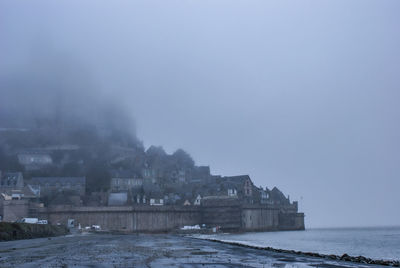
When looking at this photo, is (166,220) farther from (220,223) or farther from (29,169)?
(29,169)

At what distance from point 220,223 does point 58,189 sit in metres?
37.3

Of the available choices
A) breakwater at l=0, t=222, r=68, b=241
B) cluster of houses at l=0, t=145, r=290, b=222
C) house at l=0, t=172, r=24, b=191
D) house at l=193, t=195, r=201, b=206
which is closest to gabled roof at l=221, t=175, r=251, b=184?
cluster of houses at l=0, t=145, r=290, b=222

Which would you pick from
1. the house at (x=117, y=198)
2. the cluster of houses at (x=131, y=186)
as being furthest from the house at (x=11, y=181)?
the house at (x=117, y=198)

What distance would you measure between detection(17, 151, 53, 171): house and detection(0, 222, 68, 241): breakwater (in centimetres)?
6121

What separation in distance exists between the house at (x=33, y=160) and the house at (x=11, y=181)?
21669 mm

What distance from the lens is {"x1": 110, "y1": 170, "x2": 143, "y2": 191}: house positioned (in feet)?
394

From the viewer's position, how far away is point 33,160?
5084 inches

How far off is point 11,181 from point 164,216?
33.1 m

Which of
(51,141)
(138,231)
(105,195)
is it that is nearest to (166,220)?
(138,231)

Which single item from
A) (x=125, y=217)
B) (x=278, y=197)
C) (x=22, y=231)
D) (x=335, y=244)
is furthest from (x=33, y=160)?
(x=335, y=244)

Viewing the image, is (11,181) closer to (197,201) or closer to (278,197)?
(197,201)

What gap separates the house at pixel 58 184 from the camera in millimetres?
110562

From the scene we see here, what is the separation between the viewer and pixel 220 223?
105500 mm

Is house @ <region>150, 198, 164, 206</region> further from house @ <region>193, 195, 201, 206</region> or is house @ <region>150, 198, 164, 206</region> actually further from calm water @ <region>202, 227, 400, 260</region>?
calm water @ <region>202, 227, 400, 260</region>
